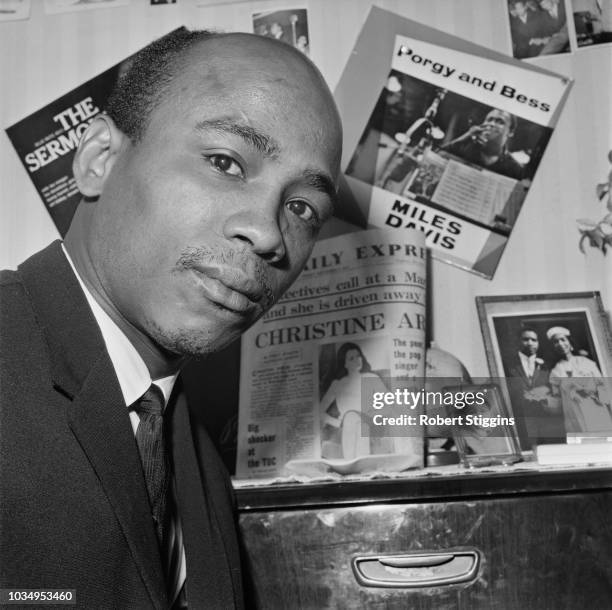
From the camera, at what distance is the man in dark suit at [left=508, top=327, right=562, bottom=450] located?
1.04 m

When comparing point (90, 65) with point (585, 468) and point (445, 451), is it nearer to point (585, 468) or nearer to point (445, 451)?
point (445, 451)

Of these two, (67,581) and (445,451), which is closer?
(67,581)

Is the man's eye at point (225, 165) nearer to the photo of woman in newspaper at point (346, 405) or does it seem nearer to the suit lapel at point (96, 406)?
the suit lapel at point (96, 406)

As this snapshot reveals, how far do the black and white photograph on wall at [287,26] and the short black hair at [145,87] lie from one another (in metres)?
0.41

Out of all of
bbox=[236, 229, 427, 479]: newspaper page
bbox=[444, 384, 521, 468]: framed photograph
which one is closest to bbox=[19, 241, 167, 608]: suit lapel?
bbox=[236, 229, 427, 479]: newspaper page

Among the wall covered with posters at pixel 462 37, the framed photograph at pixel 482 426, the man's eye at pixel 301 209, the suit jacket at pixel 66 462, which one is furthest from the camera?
the wall covered with posters at pixel 462 37

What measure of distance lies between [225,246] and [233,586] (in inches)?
14.1

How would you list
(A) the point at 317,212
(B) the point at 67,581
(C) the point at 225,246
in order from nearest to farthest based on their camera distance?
(B) the point at 67,581, (C) the point at 225,246, (A) the point at 317,212

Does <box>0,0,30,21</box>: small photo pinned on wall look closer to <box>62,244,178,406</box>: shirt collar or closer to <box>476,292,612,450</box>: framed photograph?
<box>62,244,178,406</box>: shirt collar

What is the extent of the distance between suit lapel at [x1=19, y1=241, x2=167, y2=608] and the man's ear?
0.12 meters

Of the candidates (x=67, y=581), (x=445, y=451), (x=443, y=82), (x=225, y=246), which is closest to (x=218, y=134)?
(x=225, y=246)

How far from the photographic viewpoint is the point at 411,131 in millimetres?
1223

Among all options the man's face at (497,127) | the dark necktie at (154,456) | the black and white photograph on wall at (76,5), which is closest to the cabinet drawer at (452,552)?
the dark necktie at (154,456)

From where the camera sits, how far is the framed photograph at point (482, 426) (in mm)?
931
